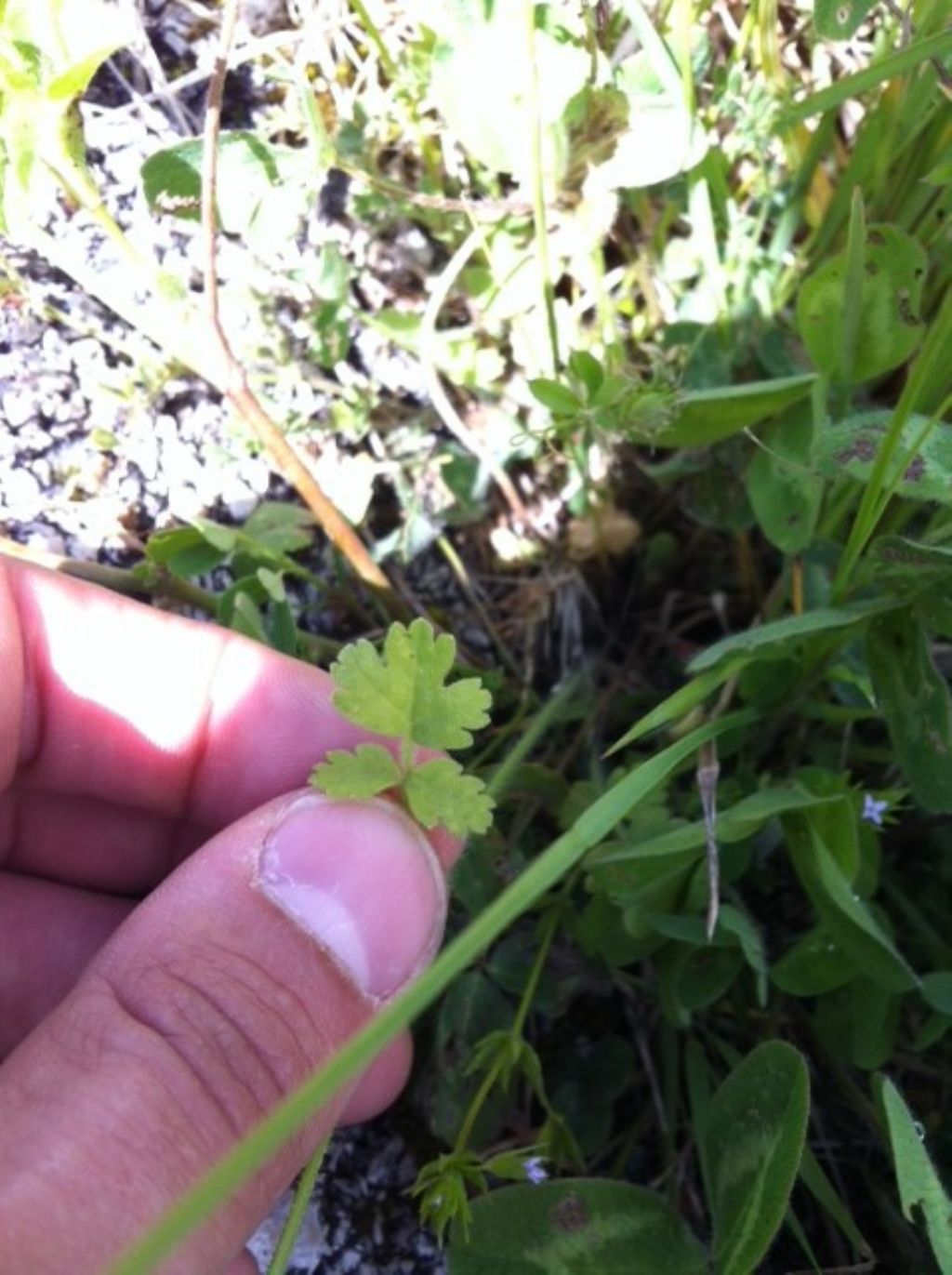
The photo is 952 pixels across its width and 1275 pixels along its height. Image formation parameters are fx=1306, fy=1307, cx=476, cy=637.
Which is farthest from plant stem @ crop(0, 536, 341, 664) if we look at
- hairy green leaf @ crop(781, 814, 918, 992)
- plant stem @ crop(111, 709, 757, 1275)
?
plant stem @ crop(111, 709, 757, 1275)

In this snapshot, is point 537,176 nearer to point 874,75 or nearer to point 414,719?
point 874,75

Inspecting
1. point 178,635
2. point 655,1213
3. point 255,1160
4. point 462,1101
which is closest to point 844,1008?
point 655,1213

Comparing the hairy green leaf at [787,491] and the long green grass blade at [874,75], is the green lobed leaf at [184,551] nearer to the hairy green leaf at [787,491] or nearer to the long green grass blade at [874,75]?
the hairy green leaf at [787,491]

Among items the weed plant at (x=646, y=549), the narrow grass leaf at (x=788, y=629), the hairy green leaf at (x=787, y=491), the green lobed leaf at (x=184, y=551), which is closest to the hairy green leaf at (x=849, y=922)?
the weed plant at (x=646, y=549)

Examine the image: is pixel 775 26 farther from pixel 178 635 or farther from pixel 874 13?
pixel 178 635

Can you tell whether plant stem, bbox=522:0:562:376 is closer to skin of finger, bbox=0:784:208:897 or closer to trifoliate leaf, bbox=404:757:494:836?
trifoliate leaf, bbox=404:757:494:836
